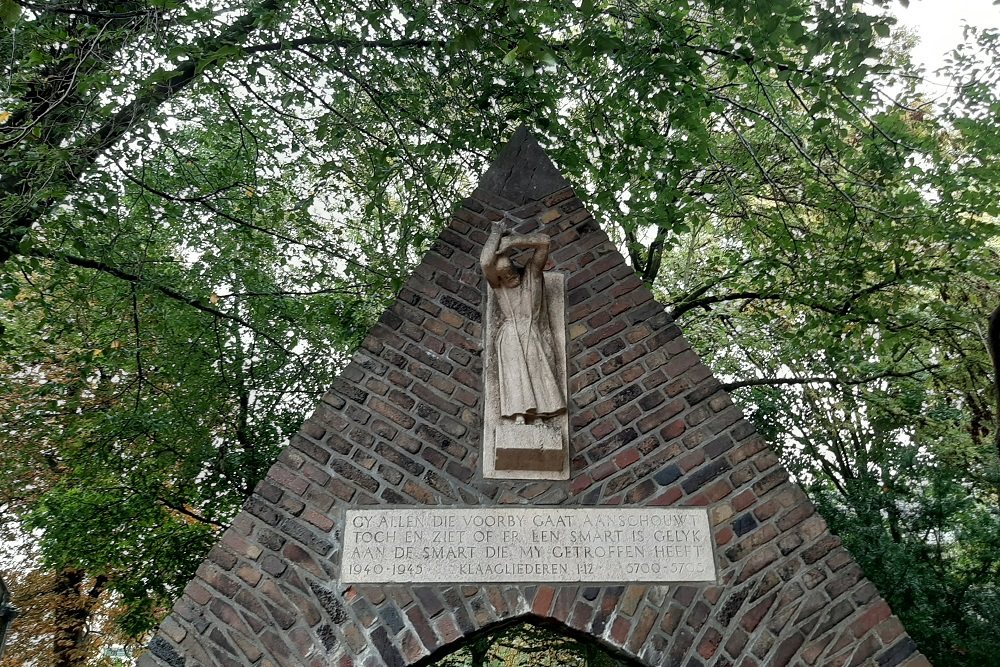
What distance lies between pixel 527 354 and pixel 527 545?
1133 mm

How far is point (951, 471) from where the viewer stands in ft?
28.5

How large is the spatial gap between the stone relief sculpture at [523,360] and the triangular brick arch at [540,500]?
0.29ft

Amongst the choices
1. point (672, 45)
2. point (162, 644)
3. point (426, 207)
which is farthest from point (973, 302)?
point (162, 644)

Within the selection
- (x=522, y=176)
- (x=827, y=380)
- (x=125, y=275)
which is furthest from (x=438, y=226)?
(x=827, y=380)

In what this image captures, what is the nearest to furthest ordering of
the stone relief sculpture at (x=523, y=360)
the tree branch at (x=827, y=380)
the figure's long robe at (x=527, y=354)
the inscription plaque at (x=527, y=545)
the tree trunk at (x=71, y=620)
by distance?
the inscription plaque at (x=527, y=545)
the stone relief sculpture at (x=523, y=360)
the figure's long robe at (x=527, y=354)
the tree branch at (x=827, y=380)
the tree trunk at (x=71, y=620)

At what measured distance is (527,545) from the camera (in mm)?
4246

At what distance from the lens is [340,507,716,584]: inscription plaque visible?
4148 mm

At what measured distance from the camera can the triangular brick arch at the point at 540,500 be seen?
3.94 metres

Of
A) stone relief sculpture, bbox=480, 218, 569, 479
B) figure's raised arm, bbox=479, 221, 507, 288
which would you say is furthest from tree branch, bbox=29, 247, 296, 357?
stone relief sculpture, bbox=480, 218, 569, 479

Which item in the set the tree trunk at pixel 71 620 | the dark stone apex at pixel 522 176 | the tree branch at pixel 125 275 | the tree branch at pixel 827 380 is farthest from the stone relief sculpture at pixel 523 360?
the tree trunk at pixel 71 620

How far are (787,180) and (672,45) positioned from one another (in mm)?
4447

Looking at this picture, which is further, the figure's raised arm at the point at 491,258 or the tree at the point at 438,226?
the tree at the point at 438,226

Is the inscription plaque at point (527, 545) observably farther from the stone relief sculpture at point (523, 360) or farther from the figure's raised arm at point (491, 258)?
the figure's raised arm at point (491, 258)

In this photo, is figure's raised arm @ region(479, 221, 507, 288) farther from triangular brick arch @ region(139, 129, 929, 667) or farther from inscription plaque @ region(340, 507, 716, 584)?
inscription plaque @ region(340, 507, 716, 584)
